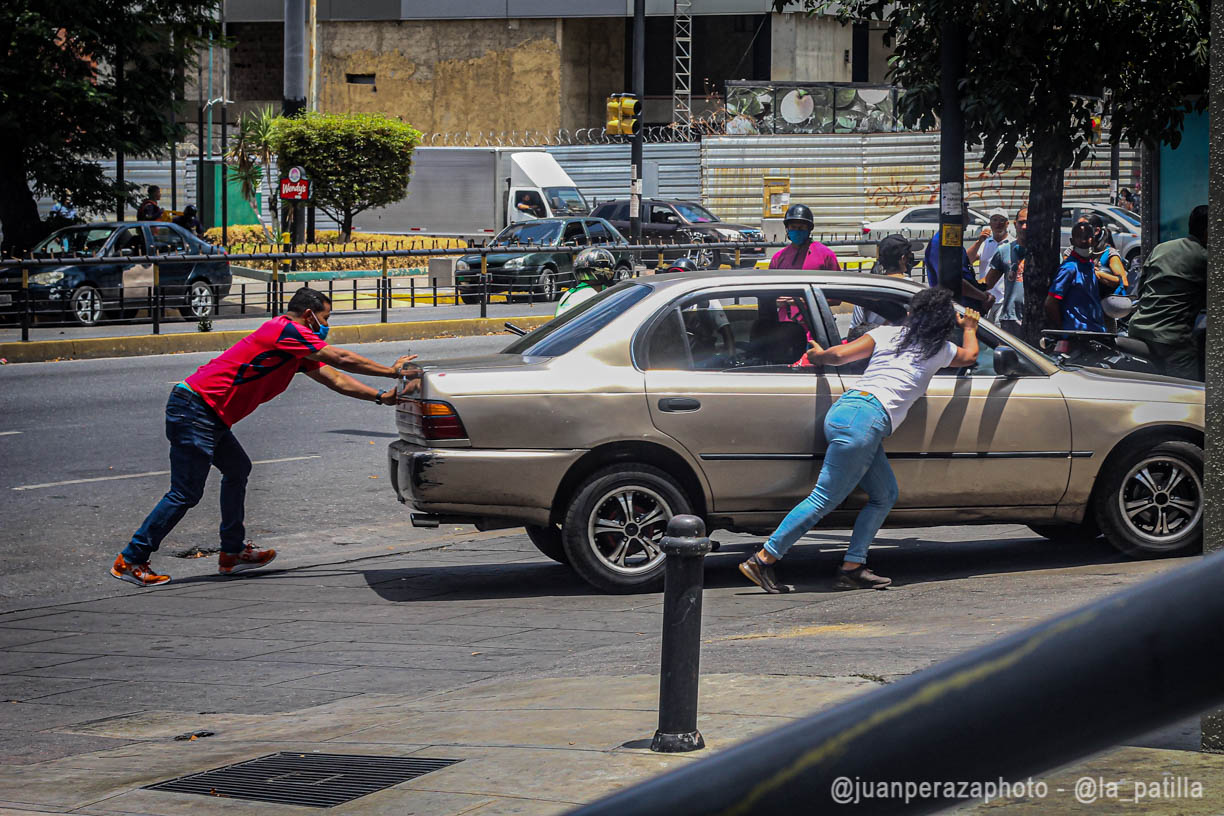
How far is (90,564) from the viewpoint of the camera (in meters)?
9.30

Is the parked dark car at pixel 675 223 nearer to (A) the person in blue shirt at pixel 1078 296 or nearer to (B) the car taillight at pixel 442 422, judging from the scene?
(A) the person in blue shirt at pixel 1078 296

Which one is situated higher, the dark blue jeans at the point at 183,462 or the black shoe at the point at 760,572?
the dark blue jeans at the point at 183,462

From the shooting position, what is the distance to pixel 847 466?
7664 millimetres

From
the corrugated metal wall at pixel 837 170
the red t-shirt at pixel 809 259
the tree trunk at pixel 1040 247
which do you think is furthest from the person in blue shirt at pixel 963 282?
the corrugated metal wall at pixel 837 170

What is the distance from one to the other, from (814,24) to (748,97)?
13494 millimetres

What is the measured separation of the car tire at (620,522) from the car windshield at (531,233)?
2356 cm

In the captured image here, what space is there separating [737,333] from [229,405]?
9.59 feet

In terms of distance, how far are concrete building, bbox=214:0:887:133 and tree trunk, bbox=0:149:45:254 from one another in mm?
27978

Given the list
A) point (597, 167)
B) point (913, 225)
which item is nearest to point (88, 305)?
point (913, 225)

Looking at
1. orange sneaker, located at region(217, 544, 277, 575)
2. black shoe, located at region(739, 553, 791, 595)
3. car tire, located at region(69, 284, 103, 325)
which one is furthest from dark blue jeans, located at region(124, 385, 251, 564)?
car tire, located at region(69, 284, 103, 325)

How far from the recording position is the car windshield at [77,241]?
23.9 meters

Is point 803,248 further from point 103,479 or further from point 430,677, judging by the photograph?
point 430,677

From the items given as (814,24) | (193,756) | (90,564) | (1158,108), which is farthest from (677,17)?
(193,756)

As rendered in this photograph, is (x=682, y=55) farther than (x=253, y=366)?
Yes
